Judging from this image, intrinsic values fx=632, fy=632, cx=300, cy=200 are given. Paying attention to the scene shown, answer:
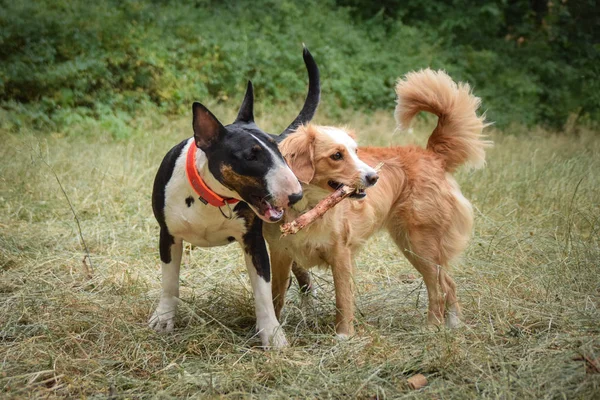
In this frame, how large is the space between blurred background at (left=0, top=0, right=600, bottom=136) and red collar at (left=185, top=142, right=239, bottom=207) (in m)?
5.49

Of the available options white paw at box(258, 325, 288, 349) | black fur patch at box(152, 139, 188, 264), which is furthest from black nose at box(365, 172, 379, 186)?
black fur patch at box(152, 139, 188, 264)

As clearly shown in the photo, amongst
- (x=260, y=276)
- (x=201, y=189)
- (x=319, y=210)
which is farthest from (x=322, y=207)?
(x=201, y=189)

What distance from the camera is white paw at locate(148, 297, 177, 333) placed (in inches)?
142

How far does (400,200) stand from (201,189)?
4.52ft

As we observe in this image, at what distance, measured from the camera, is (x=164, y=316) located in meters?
3.64

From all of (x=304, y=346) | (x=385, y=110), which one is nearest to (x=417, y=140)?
(x=385, y=110)

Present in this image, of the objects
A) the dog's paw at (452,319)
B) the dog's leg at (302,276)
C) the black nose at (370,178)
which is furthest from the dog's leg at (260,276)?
the dog's paw at (452,319)

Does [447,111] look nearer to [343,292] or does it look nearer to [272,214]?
[343,292]

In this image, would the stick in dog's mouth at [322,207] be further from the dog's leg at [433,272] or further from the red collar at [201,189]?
the dog's leg at [433,272]

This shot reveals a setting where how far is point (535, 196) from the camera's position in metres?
6.11

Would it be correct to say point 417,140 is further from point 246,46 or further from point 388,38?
point 388,38

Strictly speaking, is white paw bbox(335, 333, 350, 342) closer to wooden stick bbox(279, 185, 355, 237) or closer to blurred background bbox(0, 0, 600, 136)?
wooden stick bbox(279, 185, 355, 237)

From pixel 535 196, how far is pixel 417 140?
333 centimetres

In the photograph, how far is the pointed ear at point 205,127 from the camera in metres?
3.19
